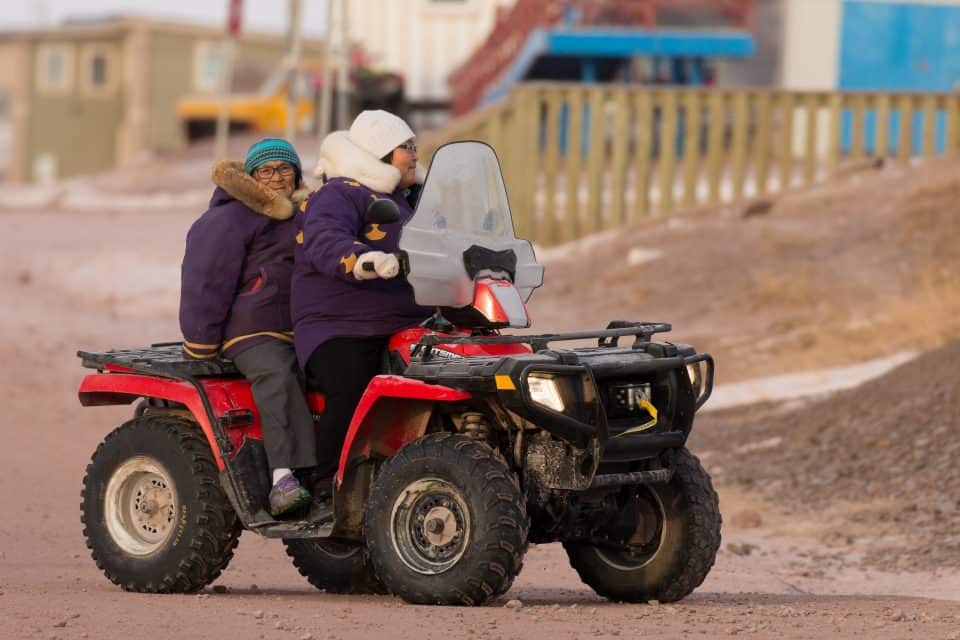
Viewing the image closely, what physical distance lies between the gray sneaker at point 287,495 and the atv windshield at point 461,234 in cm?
97

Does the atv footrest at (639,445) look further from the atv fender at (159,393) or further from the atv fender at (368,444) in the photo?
the atv fender at (159,393)

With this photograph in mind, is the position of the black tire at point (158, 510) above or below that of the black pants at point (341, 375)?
below

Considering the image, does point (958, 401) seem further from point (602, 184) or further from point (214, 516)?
point (602, 184)

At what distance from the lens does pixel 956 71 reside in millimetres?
32031

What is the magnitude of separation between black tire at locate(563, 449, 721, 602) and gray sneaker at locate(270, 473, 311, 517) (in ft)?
4.21

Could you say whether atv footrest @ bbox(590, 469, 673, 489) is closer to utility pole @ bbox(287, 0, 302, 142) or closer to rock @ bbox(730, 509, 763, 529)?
rock @ bbox(730, 509, 763, 529)

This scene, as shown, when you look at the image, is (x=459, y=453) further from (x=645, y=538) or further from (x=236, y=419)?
(x=236, y=419)

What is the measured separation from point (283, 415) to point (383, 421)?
423 mm

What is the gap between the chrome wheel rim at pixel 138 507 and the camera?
866 centimetres

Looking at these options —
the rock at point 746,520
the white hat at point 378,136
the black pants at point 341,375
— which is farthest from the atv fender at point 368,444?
the rock at point 746,520

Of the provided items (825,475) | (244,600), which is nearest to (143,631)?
(244,600)

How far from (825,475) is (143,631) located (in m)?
7.20

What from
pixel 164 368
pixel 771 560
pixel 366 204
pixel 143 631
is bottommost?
pixel 771 560

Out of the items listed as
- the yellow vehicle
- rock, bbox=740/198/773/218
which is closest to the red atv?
rock, bbox=740/198/773/218
